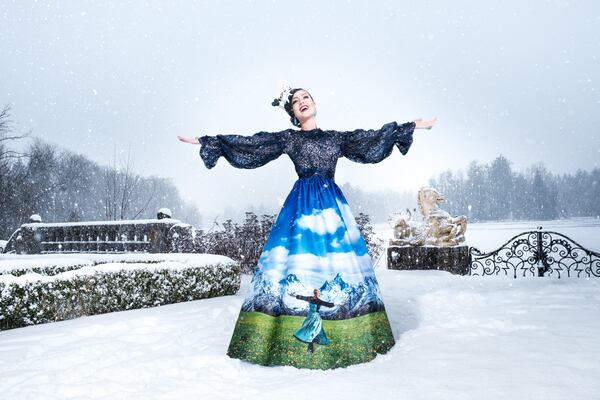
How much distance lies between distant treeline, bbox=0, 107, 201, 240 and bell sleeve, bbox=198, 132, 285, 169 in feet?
91.0

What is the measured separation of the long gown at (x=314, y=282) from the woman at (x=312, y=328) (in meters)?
0.03

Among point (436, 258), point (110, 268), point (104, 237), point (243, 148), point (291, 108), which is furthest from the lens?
point (104, 237)

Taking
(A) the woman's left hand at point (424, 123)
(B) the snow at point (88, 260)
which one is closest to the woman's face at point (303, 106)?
(A) the woman's left hand at point (424, 123)

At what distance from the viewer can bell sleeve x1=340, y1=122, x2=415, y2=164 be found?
14.0 ft

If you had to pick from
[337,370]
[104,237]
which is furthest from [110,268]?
[104,237]

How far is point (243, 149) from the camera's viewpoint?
4.24 metres

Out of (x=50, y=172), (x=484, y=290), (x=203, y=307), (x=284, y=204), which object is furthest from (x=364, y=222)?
(x=50, y=172)

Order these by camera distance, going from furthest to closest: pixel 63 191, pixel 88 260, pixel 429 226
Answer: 1. pixel 63 191
2. pixel 429 226
3. pixel 88 260

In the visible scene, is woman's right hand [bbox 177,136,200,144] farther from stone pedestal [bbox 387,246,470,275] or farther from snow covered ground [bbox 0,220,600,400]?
stone pedestal [bbox 387,246,470,275]

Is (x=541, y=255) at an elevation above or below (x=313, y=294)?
below

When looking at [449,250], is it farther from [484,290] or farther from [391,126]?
[391,126]

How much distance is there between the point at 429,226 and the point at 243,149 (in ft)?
25.2

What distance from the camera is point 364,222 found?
14445mm

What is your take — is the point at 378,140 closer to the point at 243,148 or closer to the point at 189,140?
the point at 243,148
